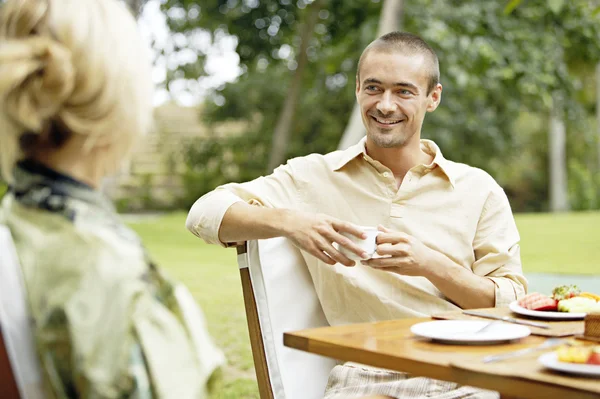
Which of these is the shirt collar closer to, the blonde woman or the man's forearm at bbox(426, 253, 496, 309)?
the man's forearm at bbox(426, 253, 496, 309)

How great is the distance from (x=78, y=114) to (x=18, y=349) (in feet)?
1.18

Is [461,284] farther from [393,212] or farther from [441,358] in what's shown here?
[441,358]

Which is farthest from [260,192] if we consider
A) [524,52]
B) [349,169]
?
[524,52]

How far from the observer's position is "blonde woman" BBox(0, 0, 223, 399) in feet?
3.66

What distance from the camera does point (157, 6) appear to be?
11.7 m

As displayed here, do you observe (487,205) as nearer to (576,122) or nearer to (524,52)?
(524,52)

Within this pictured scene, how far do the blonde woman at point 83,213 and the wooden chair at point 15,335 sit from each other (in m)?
0.02

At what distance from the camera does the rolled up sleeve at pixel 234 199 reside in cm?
236

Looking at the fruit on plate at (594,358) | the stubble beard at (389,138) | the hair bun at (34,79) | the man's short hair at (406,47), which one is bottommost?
the fruit on plate at (594,358)

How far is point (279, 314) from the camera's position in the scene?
2.32 meters

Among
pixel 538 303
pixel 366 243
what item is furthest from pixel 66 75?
pixel 538 303

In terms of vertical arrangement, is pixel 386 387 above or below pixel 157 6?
below

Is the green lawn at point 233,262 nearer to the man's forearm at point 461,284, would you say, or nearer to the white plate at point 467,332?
the man's forearm at point 461,284

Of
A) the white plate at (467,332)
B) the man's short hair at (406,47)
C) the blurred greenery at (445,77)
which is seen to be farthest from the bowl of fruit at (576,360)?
the blurred greenery at (445,77)
